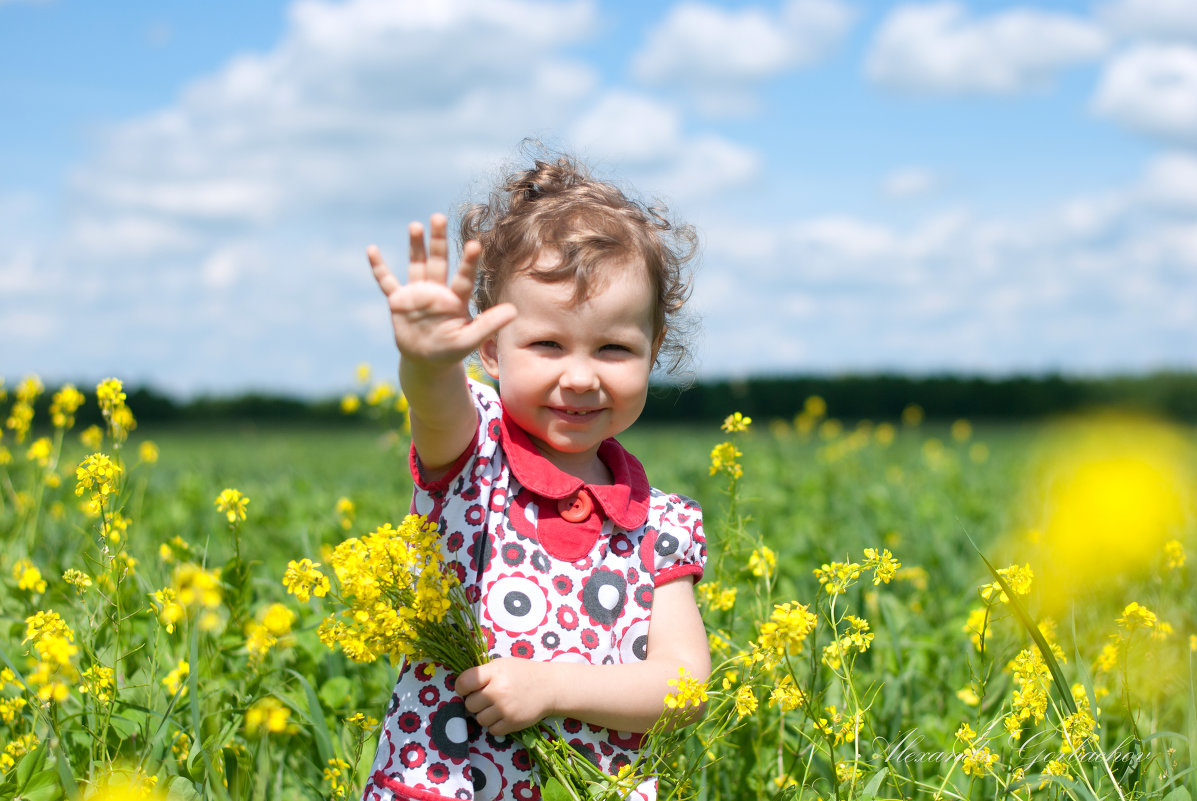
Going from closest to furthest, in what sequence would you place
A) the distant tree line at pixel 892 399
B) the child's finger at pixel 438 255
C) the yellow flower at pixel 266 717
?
1. the yellow flower at pixel 266 717
2. the child's finger at pixel 438 255
3. the distant tree line at pixel 892 399

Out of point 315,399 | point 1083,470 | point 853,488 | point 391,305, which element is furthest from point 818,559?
point 315,399

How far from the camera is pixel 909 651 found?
3.00 meters

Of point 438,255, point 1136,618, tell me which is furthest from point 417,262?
point 1136,618

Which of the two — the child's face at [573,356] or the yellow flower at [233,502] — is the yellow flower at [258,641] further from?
the child's face at [573,356]

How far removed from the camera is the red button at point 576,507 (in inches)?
77.7

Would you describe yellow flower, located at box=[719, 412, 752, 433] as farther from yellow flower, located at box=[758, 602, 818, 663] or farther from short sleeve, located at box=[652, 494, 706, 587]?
yellow flower, located at box=[758, 602, 818, 663]

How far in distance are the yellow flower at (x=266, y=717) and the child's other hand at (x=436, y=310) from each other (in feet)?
2.00

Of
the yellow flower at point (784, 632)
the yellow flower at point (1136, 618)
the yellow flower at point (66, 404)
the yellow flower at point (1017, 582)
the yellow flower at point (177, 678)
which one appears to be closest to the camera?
the yellow flower at point (784, 632)

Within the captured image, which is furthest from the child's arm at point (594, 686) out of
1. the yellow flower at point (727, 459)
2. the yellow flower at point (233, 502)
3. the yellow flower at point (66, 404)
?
the yellow flower at point (66, 404)

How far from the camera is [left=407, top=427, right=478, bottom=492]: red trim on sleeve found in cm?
190

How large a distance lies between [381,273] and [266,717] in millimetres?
824

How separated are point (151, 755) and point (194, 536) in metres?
2.55

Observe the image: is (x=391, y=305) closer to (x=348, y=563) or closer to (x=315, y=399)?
(x=348, y=563)

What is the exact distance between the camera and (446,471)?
75.3 inches
